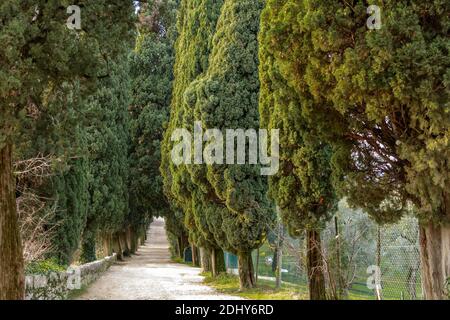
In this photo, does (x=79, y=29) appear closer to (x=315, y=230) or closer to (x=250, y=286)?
(x=315, y=230)

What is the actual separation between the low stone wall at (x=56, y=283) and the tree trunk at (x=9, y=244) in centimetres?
225

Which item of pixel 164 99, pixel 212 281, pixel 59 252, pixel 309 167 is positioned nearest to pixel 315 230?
pixel 309 167

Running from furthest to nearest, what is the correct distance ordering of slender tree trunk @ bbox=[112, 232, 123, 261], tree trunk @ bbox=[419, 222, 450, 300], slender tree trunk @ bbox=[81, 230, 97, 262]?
slender tree trunk @ bbox=[112, 232, 123, 261] < slender tree trunk @ bbox=[81, 230, 97, 262] < tree trunk @ bbox=[419, 222, 450, 300]

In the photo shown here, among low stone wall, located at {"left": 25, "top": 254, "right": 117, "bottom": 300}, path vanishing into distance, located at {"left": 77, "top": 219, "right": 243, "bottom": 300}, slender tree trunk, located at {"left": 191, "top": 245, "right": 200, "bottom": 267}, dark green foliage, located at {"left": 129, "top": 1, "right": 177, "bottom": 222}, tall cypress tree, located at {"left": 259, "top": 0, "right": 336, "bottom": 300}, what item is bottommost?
slender tree trunk, located at {"left": 191, "top": 245, "right": 200, "bottom": 267}

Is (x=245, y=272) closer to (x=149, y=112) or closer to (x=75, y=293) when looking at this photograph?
(x=75, y=293)

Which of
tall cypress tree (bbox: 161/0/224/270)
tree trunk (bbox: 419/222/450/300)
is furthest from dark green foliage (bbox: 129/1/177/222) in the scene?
tree trunk (bbox: 419/222/450/300)

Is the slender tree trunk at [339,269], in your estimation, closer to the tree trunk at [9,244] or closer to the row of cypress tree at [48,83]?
the row of cypress tree at [48,83]

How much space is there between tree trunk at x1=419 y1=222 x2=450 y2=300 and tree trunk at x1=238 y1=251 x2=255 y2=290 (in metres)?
8.59

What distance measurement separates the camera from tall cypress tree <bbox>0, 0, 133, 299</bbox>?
279 inches

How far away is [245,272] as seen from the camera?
50.3 ft

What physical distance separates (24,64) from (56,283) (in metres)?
5.54

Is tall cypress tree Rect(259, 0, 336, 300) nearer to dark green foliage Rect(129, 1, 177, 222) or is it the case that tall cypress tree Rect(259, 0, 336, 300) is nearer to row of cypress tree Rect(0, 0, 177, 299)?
Result: row of cypress tree Rect(0, 0, 177, 299)

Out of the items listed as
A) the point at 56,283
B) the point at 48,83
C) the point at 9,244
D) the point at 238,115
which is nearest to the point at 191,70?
the point at 238,115

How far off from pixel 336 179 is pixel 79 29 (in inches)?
172
